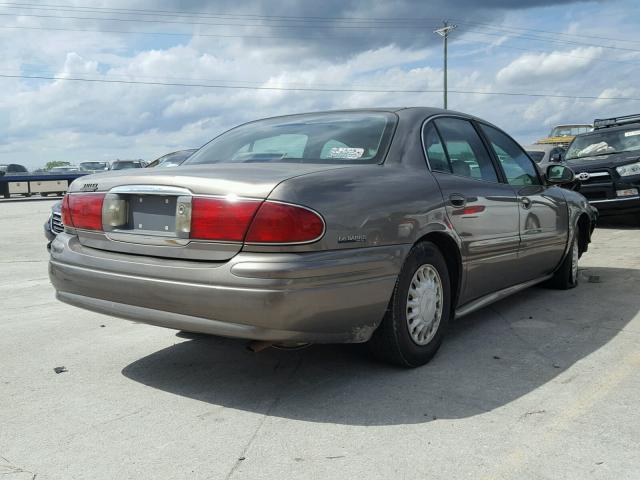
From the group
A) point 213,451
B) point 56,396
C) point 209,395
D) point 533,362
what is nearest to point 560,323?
point 533,362

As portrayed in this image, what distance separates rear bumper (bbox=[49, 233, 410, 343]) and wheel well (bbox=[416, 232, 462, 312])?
487 mm

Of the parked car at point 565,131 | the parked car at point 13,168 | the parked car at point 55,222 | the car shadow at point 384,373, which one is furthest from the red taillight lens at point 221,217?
the parked car at point 13,168

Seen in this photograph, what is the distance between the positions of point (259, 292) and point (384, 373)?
1.10 metres

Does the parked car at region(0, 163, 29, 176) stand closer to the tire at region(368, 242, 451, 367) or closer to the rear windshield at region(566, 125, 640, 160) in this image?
the rear windshield at region(566, 125, 640, 160)

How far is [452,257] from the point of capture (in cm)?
392

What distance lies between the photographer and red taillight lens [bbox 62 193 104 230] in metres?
3.48

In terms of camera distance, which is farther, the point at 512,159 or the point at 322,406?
the point at 512,159

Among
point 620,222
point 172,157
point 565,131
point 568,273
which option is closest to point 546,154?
point 620,222

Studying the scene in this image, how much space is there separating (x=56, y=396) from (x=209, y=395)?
2.60 ft

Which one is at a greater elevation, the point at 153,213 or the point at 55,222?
the point at 153,213

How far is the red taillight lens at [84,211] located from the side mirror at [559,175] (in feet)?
12.1

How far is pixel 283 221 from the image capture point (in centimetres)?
287

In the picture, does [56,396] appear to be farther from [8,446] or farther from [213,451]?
[213,451]

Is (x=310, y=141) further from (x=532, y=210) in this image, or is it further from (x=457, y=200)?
(x=532, y=210)
